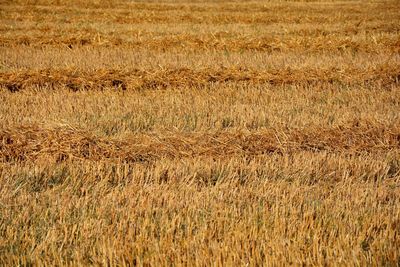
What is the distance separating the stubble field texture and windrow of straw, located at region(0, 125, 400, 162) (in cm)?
2

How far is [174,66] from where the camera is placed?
432 inches

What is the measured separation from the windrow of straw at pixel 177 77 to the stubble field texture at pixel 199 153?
3 cm

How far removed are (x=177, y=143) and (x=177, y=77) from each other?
376cm

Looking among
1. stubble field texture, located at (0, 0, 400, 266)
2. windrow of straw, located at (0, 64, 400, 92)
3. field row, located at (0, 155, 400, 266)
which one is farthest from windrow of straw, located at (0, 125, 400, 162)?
windrow of straw, located at (0, 64, 400, 92)

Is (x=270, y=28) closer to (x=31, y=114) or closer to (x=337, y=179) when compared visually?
(x=31, y=114)

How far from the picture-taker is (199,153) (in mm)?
6070

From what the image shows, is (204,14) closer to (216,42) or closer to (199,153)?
(216,42)

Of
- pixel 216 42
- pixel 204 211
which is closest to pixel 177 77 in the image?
pixel 216 42

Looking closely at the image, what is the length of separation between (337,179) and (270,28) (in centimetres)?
1244

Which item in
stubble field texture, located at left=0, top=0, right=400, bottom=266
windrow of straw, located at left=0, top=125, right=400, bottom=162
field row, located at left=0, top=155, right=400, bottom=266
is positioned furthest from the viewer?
windrow of straw, located at left=0, top=125, right=400, bottom=162

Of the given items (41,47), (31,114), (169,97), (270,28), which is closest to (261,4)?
(270,28)

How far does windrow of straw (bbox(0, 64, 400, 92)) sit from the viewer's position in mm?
9500

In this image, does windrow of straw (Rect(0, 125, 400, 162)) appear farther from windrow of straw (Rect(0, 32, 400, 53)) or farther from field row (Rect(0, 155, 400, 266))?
windrow of straw (Rect(0, 32, 400, 53))

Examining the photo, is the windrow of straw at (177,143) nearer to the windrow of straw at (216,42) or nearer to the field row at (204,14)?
the windrow of straw at (216,42)
